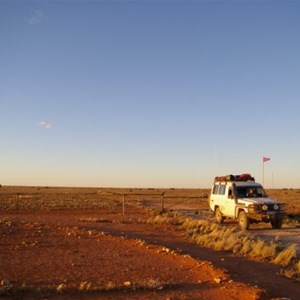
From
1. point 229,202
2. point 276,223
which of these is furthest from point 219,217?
point 276,223

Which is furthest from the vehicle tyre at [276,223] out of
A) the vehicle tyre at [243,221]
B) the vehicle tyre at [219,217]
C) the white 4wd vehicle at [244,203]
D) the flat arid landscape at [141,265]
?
the vehicle tyre at [219,217]

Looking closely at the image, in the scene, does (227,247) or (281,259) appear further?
(227,247)

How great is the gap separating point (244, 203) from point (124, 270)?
11.4 meters

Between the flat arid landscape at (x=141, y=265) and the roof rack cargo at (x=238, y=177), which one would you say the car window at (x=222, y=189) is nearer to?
the roof rack cargo at (x=238, y=177)

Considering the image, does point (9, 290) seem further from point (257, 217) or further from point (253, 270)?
point (257, 217)

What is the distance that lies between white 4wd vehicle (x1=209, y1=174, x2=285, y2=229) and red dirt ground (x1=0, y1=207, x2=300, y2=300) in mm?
4702

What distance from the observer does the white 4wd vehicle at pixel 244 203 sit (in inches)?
814

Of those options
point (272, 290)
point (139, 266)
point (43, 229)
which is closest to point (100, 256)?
point (139, 266)

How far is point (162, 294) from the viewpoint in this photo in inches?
349

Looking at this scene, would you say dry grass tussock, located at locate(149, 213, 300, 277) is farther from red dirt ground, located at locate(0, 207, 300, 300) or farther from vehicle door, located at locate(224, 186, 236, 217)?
vehicle door, located at locate(224, 186, 236, 217)

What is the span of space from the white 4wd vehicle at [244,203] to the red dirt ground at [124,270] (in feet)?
15.4

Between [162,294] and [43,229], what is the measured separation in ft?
37.5

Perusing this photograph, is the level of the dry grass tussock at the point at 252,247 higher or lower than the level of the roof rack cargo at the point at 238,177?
lower

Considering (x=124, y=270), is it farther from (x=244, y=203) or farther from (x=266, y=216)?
(x=244, y=203)
